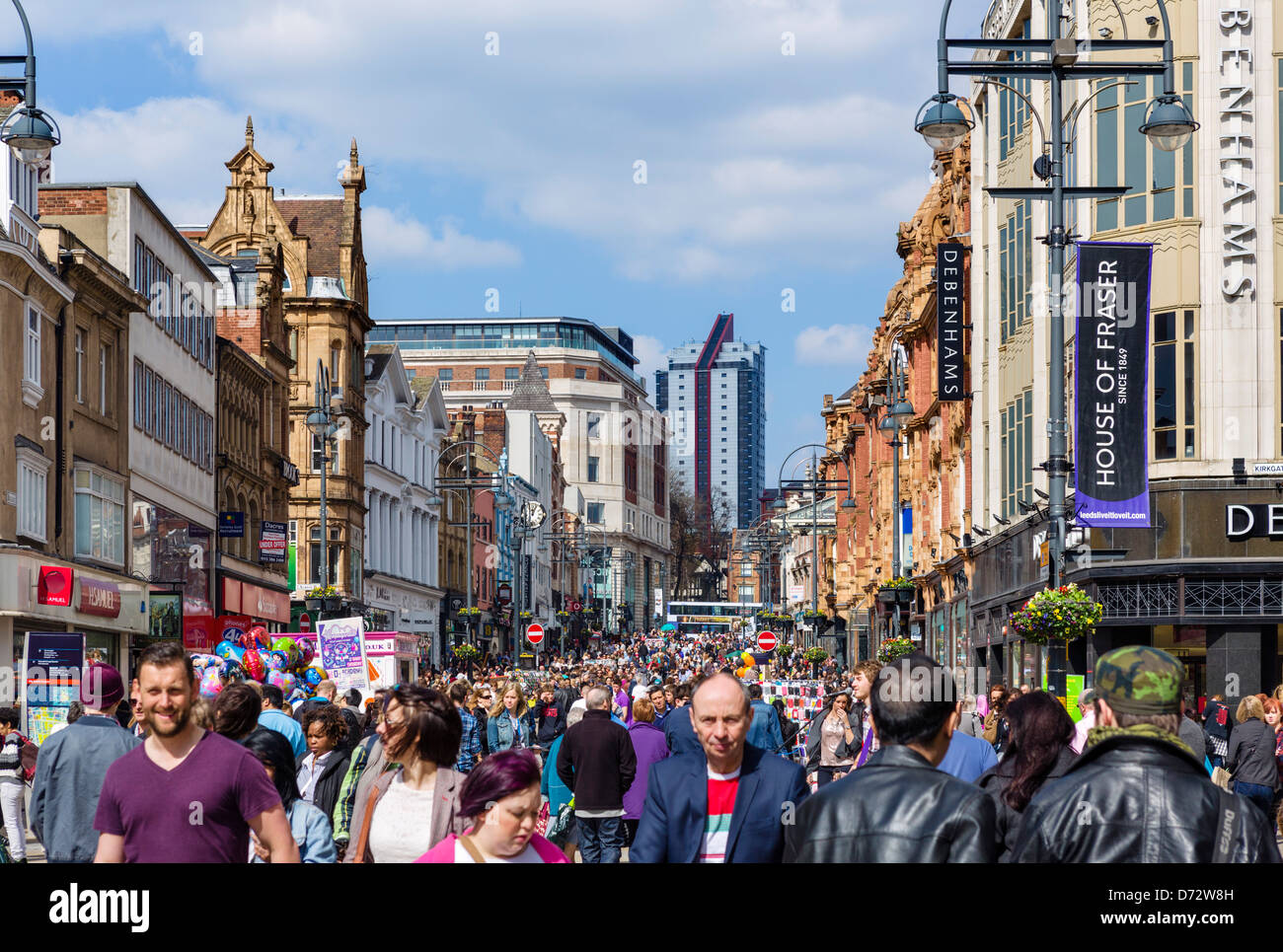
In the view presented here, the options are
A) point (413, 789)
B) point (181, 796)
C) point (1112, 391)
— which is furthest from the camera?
point (1112, 391)

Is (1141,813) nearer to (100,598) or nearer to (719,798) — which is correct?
(719,798)

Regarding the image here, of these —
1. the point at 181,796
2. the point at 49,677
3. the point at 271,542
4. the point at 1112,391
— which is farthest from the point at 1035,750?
the point at 271,542

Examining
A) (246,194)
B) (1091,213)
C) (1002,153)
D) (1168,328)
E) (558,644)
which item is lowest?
(558,644)

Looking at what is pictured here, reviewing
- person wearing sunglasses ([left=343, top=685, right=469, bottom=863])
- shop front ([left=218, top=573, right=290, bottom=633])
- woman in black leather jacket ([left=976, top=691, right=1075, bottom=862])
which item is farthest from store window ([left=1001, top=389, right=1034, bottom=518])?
person wearing sunglasses ([left=343, top=685, right=469, bottom=863])

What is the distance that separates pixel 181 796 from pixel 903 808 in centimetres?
288

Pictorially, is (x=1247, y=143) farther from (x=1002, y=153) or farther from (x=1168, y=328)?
(x=1002, y=153)

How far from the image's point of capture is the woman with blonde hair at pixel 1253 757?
1673 cm

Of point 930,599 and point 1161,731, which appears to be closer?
point 1161,731

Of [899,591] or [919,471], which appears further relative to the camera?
[919,471]

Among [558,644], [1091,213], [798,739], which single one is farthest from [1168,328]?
[558,644]

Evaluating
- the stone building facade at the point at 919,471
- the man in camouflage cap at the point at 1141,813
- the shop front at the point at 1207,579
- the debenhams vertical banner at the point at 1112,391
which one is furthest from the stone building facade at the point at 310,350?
the man in camouflage cap at the point at 1141,813

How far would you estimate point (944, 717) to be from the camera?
5.45 m

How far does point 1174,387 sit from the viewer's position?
101 feet

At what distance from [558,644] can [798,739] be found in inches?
4384
